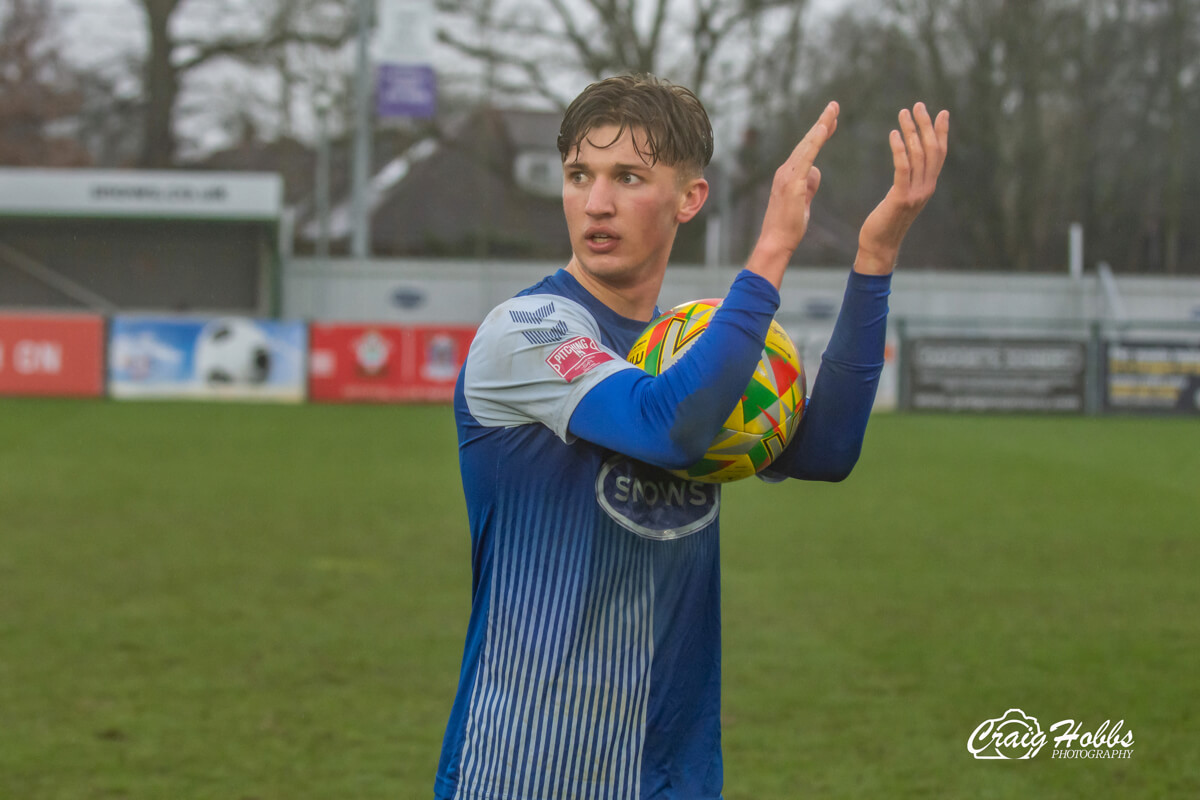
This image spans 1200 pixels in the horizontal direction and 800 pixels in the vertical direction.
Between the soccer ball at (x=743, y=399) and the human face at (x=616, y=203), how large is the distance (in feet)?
0.40

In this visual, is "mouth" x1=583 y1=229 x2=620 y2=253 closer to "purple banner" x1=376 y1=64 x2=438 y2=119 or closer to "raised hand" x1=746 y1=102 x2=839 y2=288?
"raised hand" x1=746 y1=102 x2=839 y2=288

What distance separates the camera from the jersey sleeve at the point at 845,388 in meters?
2.34

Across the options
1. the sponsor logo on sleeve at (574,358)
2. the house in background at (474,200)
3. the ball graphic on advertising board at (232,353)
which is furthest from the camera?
the house in background at (474,200)

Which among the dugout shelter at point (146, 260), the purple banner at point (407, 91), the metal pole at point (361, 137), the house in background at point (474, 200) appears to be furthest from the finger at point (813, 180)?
the house in background at point (474, 200)

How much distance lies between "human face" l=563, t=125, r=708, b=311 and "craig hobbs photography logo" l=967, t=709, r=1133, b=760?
12.6 feet

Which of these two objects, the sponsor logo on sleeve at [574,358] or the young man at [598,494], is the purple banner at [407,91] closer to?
the young man at [598,494]

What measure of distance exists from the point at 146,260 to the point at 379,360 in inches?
426

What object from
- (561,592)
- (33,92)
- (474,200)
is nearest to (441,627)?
(561,592)

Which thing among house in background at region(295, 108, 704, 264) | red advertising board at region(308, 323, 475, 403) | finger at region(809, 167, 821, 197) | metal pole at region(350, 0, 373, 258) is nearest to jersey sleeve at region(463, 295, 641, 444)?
finger at region(809, 167, 821, 197)

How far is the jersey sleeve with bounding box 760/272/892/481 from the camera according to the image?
234 centimetres

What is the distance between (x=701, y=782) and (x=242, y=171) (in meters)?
35.8

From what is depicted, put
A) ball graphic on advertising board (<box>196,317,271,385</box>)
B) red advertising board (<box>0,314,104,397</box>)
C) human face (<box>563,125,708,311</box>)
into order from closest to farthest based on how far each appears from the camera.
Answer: human face (<box>563,125,708,311</box>), red advertising board (<box>0,314,104,397</box>), ball graphic on advertising board (<box>196,317,271,385</box>)

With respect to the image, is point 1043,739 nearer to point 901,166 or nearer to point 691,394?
point 901,166

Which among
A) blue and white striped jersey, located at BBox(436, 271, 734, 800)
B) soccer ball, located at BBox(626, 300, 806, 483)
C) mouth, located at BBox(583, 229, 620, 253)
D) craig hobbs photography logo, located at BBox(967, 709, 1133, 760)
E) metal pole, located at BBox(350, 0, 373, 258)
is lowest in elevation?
craig hobbs photography logo, located at BBox(967, 709, 1133, 760)
